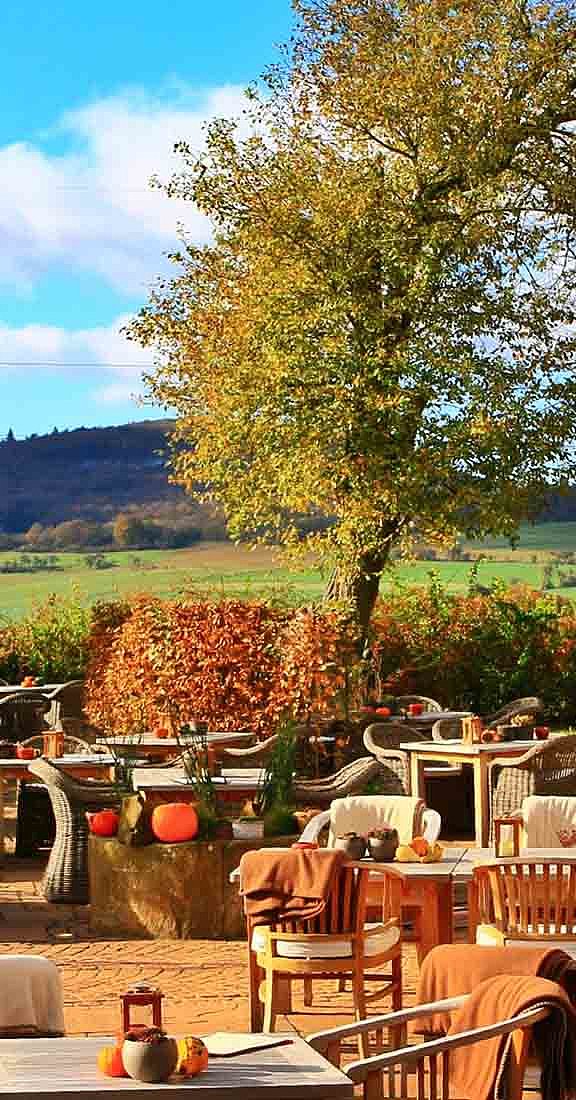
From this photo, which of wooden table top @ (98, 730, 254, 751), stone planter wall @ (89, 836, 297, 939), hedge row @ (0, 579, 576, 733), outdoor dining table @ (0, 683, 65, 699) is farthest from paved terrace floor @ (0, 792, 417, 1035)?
outdoor dining table @ (0, 683, 65, 699)

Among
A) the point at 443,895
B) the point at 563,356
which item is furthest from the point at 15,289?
the point at 443,895

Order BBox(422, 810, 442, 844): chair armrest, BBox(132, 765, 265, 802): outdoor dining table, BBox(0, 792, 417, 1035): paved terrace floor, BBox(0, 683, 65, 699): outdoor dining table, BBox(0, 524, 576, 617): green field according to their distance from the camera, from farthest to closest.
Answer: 1. BBox(0, 524, 576, 617): green field
2. BBox(0, 683, 65, 699): outdoor dining table
3. BBox(132, 765, 265, 802): outdoor dining table
4. BBox(422, 810, 442, 844): chair armrest
5. BBox(0, 792, 417, 1035): paved terrace floor

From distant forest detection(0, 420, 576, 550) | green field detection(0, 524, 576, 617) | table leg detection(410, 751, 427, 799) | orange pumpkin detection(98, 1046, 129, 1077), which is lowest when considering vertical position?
table leg detection(410, 751, 427, 799)

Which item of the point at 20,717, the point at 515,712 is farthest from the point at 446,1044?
the point at 20,717

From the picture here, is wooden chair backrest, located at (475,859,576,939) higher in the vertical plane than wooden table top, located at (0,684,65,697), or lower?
higher

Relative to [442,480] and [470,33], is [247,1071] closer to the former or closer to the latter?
[442,480]

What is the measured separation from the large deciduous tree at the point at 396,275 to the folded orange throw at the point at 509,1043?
13103mm

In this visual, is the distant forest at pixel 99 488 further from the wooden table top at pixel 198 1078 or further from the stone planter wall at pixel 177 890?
the wooden table top at pixel 198 1078

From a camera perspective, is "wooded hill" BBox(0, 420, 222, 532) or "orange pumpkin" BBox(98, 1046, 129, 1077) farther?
"wooded hill" BBox(0, 420, 222, 532)

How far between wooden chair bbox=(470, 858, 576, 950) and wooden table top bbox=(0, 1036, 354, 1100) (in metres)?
1.97

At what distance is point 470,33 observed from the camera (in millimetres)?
18359

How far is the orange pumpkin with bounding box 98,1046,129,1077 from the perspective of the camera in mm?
4219

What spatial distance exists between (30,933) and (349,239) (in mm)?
9934

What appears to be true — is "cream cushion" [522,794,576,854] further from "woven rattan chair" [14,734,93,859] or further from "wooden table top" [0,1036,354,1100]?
"woven rattan chair" [14,734,93,859]
